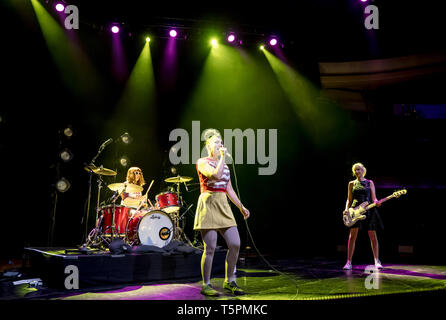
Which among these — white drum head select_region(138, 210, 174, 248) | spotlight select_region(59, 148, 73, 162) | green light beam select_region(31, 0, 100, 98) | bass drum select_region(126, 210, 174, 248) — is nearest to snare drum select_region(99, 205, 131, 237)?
bass drum select_region(126, 210, 174, 248)

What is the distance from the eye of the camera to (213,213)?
3.76 m

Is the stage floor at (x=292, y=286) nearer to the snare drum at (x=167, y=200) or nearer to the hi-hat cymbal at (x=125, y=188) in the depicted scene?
the snare drum at (x=167, y=200)

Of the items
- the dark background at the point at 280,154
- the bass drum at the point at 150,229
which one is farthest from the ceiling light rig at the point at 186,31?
the bass drum at the point at 150,229

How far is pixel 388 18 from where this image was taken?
26.2 feet

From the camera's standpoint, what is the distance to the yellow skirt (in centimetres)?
374

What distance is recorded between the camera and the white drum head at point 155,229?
19.2 ft

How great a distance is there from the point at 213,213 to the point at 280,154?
630 centimetres

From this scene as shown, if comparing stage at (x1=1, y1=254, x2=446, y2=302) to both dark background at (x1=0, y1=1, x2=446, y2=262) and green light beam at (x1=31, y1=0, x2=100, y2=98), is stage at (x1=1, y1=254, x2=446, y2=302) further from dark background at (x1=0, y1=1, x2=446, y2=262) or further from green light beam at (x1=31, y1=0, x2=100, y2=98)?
green light beam at (x1=31, y1=0, x2=100, y2=98)

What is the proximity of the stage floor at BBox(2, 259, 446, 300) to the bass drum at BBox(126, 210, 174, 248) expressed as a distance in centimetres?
96

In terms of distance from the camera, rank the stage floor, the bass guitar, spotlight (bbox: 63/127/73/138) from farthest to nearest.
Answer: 1. spotlight (bbox: 63/127/73/138)
2. the bass guitar
3. the stage floor

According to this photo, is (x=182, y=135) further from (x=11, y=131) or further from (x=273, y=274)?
(x=273, y=274)

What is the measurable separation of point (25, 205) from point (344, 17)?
8034 mm

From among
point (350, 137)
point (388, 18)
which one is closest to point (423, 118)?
point (350, 137)

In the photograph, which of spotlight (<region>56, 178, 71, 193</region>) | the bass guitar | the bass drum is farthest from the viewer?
spotlight (<region>56, 178, 71, 193</region>)
